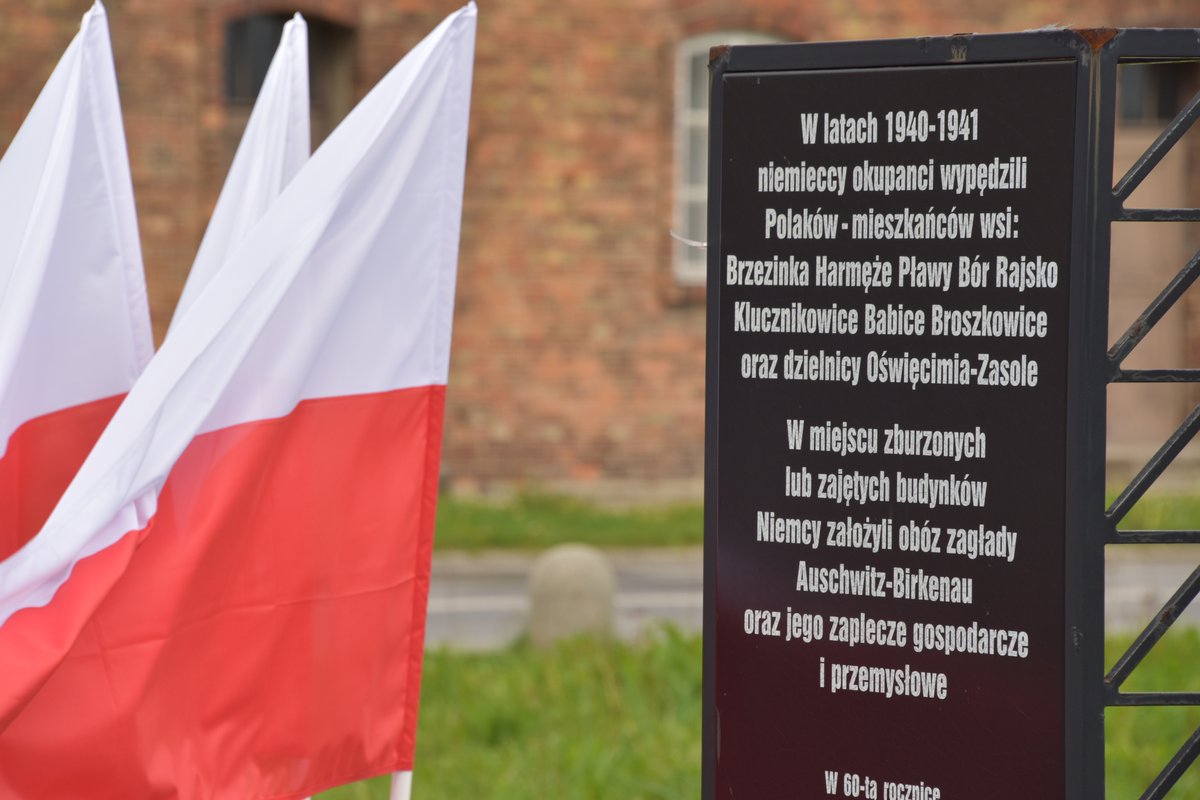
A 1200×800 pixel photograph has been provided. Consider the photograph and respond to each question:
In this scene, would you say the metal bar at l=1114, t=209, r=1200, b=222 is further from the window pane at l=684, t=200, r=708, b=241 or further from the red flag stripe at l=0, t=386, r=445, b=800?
the window pane at l=684, t=200, r=708, b=241

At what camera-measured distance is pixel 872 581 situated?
9.53 ft

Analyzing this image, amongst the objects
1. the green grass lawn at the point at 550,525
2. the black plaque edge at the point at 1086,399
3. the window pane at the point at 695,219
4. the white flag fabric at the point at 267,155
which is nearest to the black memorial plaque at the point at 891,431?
the black plaque edge at the point at 1086,399

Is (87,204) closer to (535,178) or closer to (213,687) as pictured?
(213,687)

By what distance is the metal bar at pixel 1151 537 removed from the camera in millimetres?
2670

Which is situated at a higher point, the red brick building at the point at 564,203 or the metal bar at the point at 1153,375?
the red brick building at the point at 564,203

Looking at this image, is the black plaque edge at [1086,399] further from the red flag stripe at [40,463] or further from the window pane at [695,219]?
the window pane at [695,219]

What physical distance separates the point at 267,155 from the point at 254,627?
3.39 ft

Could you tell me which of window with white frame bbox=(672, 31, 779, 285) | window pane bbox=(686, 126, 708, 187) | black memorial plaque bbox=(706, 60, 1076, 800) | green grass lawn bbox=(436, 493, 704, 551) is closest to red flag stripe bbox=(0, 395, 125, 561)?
black memorial plaque bbox=(706, 60, 1076, 800)

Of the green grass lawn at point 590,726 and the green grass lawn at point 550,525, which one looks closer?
the green grass lawn at point 590,726

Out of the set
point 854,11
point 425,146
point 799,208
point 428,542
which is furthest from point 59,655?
point 854,11

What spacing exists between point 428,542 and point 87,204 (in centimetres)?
91

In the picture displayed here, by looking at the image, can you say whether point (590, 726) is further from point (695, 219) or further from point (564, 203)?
point (695, 219)

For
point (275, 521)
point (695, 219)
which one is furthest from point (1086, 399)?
point (695, 219)

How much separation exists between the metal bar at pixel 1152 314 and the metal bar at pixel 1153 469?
14 centimetres
